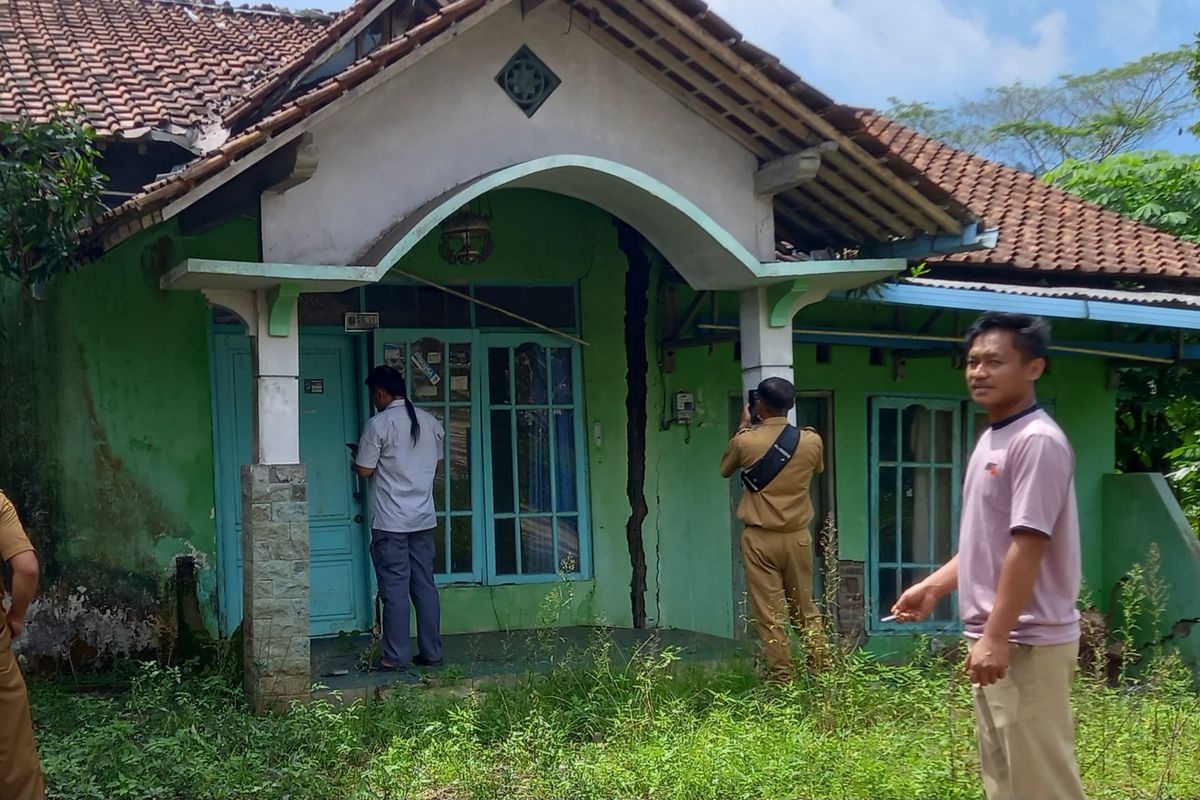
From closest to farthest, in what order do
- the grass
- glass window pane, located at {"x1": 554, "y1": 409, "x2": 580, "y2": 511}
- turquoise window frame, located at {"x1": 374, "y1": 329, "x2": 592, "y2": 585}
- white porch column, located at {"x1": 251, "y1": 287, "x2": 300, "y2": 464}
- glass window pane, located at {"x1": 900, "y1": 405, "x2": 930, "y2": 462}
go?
the grass < white porch column, located at {"x1": 251, "y1": 287, "x2": 300, "y2": 464} < turquoise window frame, located at {"x1": 374, "y1": 329, "x2": 592, "y2": 585} < glass window pane, located at {"x1": 554, "y1": 409, "x2": 580, "y2": 511} < glass window pane, located at {"x1": 900, "y1": 405, "x2": 930, "y2": 462}

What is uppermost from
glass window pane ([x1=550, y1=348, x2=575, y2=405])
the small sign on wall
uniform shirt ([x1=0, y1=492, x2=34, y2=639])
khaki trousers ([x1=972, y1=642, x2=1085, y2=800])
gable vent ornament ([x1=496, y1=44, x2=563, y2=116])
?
gable vent ornament ([x1=496, y1=44, x2=563, y2=116])

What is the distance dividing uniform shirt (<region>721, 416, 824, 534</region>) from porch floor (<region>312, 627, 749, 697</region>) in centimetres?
90

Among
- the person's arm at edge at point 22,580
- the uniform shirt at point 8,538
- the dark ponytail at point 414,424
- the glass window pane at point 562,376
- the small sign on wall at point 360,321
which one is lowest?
the person's arm at edge at point 22,580

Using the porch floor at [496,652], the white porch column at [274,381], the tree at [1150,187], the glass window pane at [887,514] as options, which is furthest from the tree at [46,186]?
the tree at [1150,187]

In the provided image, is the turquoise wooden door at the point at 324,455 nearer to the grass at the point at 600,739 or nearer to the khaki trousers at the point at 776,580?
the grass at the point at 600,739

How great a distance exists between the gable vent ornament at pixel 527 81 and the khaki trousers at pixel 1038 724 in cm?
446

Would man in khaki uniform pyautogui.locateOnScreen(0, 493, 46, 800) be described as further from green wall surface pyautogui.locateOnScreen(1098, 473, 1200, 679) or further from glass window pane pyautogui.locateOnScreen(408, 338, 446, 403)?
green wall surface pyautogui.locateOnScreen(1098, 473, 1200, 679)

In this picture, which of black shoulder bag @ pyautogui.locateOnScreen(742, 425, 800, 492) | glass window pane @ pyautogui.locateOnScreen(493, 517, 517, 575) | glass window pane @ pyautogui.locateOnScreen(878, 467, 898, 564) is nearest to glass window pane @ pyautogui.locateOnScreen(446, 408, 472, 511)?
glass window pane @ pyautogui.locateOnScreen(493, 517, 517, 575)

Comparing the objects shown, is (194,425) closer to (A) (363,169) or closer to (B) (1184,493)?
(A) (363,169)

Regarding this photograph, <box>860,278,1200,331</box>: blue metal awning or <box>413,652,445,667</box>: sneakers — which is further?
<box>860,278,1200,331</box>: blue metal awning

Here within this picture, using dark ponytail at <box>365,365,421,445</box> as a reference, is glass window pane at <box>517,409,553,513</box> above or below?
below

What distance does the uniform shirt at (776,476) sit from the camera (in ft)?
22.9

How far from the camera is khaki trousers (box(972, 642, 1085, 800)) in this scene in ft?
11.7

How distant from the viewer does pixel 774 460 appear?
696 cm
